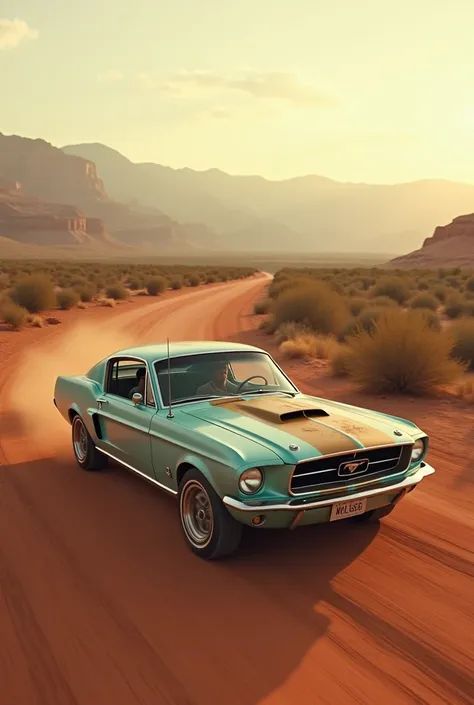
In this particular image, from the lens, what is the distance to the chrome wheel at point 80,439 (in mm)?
7578

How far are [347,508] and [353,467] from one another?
30cm

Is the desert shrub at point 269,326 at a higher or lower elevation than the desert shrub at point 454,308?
lower

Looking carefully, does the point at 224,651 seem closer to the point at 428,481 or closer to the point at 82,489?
the point at 82,489

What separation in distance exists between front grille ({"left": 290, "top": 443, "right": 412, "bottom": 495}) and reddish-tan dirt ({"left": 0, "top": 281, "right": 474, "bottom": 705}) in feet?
2.10

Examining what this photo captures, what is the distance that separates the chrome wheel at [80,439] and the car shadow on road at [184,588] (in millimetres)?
779

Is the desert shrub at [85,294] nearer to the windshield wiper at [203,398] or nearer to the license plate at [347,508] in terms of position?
the windshield wiper at [203,398]

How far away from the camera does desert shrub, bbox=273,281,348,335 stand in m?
21.8

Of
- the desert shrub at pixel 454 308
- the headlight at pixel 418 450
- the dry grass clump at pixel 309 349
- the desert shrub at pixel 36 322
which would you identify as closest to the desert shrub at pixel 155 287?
the desert shrub at pixel 36 322

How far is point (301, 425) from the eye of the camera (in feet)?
17.6

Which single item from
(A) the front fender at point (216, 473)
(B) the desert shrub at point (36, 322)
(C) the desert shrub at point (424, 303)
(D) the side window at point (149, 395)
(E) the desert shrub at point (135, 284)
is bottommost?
(E) the desert shrub at point (135, 284)

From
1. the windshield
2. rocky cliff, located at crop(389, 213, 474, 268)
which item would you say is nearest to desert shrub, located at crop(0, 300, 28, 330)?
the windshield

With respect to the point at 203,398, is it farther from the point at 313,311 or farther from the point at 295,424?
the point at 313,311

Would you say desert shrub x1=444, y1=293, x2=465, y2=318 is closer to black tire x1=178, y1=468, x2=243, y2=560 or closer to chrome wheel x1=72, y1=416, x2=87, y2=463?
chrome wheel x1=72, y1=416, x2=87, y2=463

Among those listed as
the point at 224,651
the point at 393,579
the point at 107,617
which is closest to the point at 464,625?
the point at 393,579
